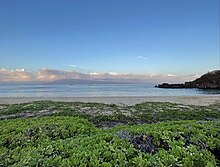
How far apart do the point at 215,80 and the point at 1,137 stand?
273 ft

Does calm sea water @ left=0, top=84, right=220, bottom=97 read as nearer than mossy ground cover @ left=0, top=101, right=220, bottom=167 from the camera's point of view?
No

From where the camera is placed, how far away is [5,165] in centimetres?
395

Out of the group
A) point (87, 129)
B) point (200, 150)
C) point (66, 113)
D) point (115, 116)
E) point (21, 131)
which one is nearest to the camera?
point (200, 150)

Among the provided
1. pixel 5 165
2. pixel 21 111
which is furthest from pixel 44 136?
pixel 21 111

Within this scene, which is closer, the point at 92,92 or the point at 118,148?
the point at 118,148

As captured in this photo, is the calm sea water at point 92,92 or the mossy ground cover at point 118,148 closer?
the mossy ground cover at point 118,148

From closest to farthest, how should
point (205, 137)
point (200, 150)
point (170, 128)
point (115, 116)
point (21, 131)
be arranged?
point (200, 150)
point (205, 137)
point (170, 128)
point (21, 131)
point (115, 116)

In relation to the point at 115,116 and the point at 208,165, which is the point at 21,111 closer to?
the point at 115,116

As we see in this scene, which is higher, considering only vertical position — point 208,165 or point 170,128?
point 170,128

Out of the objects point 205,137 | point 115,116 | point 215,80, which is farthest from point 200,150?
point 215,80

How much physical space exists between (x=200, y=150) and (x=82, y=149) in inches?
98.2

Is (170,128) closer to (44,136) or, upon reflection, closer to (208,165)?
(208,165)

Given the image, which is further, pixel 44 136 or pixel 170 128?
pixel 44 136

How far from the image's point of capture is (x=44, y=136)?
5.61 m
